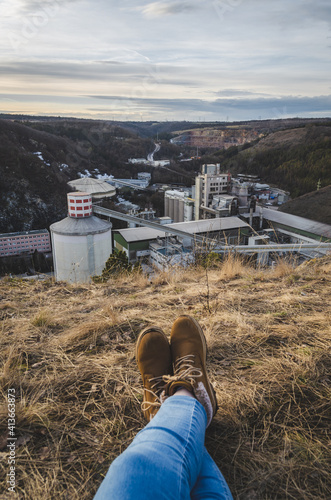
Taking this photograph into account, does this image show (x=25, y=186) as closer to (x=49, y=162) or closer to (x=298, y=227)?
(x=49, y=162)

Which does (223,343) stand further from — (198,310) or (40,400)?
(40,400)

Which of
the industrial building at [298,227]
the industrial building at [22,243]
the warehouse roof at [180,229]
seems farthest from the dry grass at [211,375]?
the industrial building at [22,243]

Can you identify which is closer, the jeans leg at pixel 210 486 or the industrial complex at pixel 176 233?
the jeans leg at pixel 210 486

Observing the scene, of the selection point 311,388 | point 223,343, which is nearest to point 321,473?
point 311,388

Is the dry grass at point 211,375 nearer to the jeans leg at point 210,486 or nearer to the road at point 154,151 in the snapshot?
the jeans leg at point 210,486

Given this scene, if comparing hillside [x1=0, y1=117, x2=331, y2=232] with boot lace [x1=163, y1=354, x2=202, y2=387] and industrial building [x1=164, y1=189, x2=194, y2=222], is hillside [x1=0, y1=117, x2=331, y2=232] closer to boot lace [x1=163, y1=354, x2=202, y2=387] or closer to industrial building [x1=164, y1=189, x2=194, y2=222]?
industrial building [x1=164, y1=189, x2=194, y2=222]

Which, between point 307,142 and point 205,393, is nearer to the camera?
point 205,393
